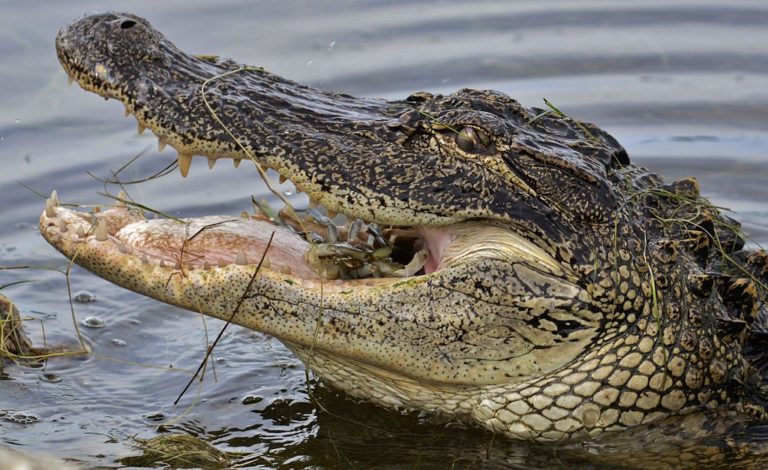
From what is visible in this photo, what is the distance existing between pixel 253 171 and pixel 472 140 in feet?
10.7

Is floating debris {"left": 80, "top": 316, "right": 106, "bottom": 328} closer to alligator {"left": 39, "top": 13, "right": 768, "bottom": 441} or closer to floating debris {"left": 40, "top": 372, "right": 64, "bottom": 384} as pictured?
floating debris {"left": 40, "top": 372, "right": 64, "bottom": 384}

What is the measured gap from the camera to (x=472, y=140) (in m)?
4.52

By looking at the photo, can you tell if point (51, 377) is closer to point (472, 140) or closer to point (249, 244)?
point (249, 244)

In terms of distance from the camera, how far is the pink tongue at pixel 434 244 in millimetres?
4574

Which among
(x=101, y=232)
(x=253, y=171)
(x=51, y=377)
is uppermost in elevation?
(x=253, y=171)

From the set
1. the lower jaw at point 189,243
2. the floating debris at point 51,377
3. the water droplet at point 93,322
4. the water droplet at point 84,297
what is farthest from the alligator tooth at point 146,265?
the water droplet at point 84,297

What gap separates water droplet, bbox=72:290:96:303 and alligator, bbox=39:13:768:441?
1.59 meters

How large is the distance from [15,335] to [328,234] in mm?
1606

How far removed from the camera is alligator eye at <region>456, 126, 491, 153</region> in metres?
4.51

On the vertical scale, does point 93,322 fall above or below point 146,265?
below

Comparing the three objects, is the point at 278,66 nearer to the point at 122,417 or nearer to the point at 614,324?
the point at 122,417

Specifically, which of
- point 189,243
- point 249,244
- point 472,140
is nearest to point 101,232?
point 189,243

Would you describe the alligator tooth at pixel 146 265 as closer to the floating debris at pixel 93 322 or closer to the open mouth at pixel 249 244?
the open mouth at pixel 249 244

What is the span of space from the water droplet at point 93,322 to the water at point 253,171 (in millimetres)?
35
